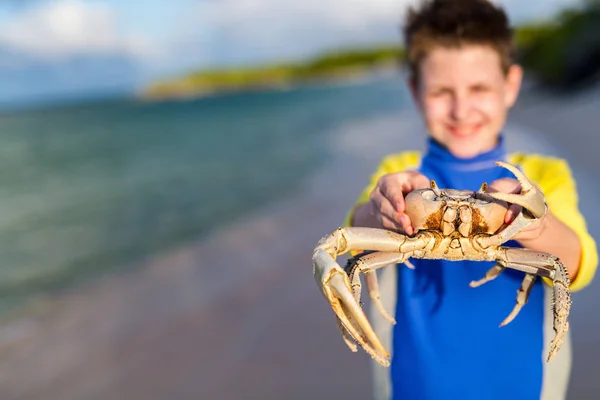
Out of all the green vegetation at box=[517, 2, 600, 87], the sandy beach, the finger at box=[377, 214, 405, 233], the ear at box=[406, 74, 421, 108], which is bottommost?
the sandy beach

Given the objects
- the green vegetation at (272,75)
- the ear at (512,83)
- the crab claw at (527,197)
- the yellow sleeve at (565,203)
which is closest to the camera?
the crab claw at (527,197)

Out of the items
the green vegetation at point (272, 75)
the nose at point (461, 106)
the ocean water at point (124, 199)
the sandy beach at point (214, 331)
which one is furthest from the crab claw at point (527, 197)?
the green vegetation at point (272, 75)

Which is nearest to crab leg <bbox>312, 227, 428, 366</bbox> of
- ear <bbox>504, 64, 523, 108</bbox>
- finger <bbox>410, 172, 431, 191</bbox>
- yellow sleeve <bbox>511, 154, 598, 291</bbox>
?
finger <bbox>410, 172, 431, 191</bbox>

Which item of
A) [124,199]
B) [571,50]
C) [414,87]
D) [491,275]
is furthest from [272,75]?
[491,275]

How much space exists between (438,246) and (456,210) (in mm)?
142

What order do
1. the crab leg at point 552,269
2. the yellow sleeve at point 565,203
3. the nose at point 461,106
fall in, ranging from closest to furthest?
1. the crab leg at point 552,269
2. the yellow sleeve at point 565,203
3. the nose at point 461,106

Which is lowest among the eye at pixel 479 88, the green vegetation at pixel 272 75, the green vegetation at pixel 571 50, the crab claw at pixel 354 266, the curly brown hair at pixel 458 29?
the crab claw at pixel 354 266

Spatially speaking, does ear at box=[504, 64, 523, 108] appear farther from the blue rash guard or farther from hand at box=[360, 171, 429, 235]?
hand at box=[360, 171, 429, 235]

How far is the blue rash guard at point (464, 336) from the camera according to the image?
1830 millimetres

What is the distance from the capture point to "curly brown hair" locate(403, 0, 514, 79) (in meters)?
2.02

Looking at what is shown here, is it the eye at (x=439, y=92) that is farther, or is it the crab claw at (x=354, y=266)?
the eye at (x=439, y=92)

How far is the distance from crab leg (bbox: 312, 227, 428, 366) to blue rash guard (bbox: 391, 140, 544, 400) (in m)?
0.36

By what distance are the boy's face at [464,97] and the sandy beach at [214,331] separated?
2051 mm

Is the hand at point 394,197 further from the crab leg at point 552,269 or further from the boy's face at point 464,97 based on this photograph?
the boy's face at point 464,97
